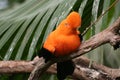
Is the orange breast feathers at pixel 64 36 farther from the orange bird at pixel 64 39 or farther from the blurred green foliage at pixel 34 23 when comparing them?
the blurred green foliage at pixel 34 23

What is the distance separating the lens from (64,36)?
3.28 feet

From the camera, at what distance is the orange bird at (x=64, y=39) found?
0.99 meters

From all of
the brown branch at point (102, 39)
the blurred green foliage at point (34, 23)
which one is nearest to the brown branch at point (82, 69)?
the blurred green foliage at point (34, 23)

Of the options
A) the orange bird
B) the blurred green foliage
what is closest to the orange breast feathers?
the orange bird

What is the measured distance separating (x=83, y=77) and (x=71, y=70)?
226mm

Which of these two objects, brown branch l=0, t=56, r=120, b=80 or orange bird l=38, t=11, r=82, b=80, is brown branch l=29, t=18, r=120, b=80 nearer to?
orange bird l=38, t=11, r=82, b=80

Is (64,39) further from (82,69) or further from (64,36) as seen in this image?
(82,69)

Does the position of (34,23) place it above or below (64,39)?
above

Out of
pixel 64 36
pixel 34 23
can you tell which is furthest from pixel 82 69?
pixel 64 36

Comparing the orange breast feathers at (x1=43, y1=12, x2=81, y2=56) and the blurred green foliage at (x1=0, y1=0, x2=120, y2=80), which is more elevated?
the blurred green foliage at (x1=0, y1=0, x2=120, y2=80)

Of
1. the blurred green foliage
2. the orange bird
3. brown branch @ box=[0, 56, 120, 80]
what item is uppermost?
the blurred green foliage

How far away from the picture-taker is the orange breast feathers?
0.99 meters

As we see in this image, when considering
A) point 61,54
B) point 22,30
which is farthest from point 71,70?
point 22,30

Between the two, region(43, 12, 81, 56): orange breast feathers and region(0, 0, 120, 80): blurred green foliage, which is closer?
region(43, 12, 81, 56): orange breast feathers
